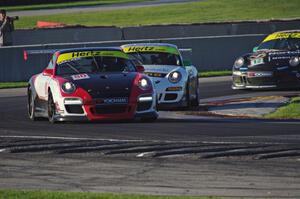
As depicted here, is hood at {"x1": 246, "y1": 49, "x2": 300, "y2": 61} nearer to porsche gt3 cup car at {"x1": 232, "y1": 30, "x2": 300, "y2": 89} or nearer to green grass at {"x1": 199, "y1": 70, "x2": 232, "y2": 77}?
porsche gt3 cup car at {"x1": 232, "y1": 30, "x2": 300, "y2": 89}

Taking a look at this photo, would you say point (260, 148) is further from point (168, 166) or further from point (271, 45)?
point (271, 45)

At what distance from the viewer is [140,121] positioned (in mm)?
15758

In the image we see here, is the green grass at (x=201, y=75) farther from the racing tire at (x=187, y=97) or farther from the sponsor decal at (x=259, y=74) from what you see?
the racing tire at (x=187, y=97)

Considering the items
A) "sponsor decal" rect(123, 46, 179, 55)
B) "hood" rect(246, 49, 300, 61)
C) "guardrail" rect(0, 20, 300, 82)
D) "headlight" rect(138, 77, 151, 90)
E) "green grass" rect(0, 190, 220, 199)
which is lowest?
"guardrail" rect(0, 20, 300, 82)

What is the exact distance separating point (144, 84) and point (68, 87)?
3.61 feet

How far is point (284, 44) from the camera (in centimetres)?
2242

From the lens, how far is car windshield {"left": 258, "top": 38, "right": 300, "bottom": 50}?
2230cm

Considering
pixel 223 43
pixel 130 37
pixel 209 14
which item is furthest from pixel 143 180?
pixel 209 14

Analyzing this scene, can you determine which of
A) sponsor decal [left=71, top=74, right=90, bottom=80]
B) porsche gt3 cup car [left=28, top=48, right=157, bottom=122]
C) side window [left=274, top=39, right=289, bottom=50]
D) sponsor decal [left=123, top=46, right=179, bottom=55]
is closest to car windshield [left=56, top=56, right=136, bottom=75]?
porsche gt3 cup car [left=28, top=48, right=157, bottom=122]

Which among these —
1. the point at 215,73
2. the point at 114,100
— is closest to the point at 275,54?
the point at 215,73

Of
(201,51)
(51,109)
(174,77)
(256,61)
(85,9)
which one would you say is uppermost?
(51,109)

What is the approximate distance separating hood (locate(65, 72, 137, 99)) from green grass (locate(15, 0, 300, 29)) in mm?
24915

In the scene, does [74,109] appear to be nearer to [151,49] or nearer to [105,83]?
[105,83]

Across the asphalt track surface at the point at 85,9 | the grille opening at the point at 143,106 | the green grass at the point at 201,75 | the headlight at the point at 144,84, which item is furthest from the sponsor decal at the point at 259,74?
the asphalt track surface at the point at 85,9
